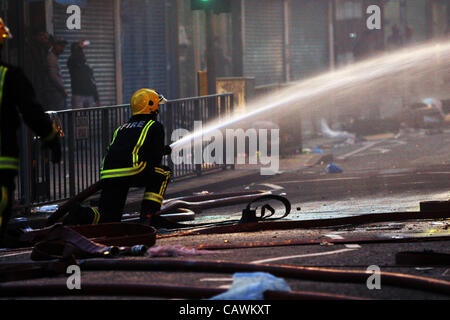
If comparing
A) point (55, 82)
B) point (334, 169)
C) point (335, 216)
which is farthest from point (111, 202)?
point (55, 82)

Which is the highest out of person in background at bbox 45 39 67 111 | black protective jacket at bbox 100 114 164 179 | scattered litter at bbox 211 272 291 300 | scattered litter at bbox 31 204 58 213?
person in background at bbox 45 39 67 111

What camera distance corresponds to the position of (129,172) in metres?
7.99

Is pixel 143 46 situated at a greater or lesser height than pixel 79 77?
greater

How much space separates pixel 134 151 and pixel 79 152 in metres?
3.61

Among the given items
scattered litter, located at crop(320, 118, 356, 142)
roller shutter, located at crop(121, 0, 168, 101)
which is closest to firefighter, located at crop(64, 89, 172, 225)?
scattered litter, located at crop(320, 118, 356, 142)

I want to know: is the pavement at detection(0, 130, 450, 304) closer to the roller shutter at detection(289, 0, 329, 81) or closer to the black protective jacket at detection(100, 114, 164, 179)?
the black protective jacket at detection(100, 114, 164, 179)

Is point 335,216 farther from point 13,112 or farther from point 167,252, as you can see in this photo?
point 13,112

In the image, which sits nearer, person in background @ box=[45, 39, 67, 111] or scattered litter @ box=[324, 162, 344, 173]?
scattered litter @ box=[324, 162, 344, 173]

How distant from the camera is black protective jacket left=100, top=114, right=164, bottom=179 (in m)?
7.99

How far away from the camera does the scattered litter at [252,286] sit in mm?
4809

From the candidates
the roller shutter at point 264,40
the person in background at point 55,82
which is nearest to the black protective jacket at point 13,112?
the person in background at point 55,82

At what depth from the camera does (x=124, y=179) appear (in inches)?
316

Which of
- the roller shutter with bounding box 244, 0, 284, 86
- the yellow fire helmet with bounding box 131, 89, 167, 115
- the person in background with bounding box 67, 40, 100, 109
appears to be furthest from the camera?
the roller shutter with bounding box 244, 0, 284, 86
